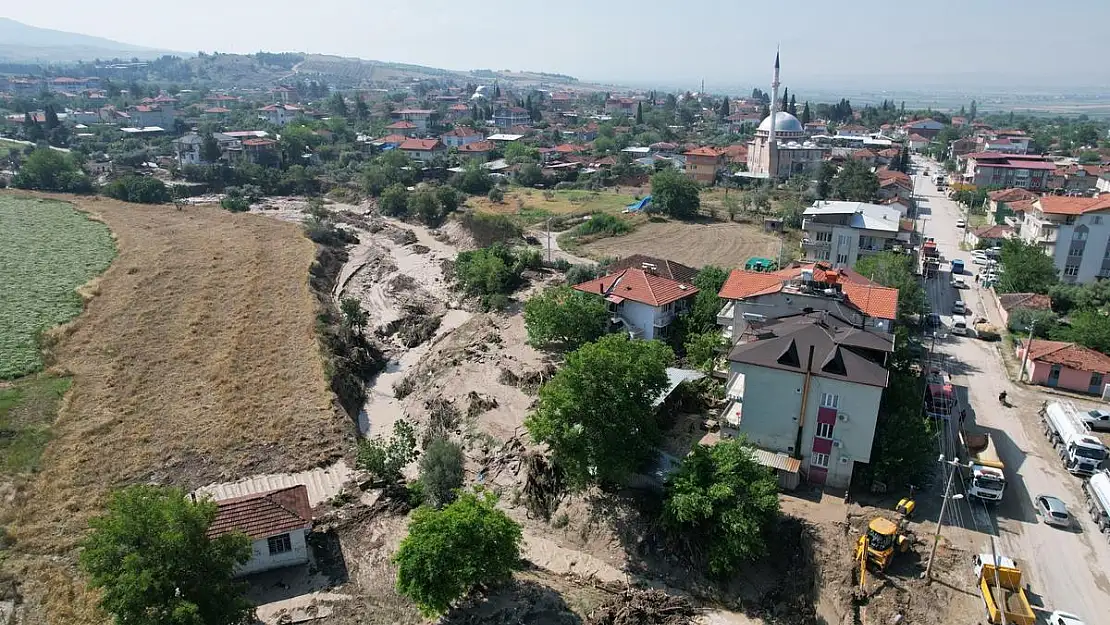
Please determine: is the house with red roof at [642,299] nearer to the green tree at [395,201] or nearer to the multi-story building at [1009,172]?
the green tree at [395,201]

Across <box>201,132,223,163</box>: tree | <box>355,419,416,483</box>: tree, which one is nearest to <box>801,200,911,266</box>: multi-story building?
<box>355,419,416,483</box>: tree

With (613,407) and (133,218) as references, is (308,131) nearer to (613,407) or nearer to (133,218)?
(133,218)

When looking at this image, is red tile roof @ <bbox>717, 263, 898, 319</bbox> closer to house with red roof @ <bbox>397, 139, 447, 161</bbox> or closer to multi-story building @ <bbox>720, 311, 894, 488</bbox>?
multi-story building @ <bbox>720, 311, 894, 488</bbox>

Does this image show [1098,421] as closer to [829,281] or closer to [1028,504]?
Result: [1028,504]

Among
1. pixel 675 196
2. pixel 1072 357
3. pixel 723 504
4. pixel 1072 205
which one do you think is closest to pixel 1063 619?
pixel 723 504

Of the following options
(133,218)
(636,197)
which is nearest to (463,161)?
(636,197)

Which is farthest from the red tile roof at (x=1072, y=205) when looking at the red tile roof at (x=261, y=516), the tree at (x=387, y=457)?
the red tile roof at (x=261, y=516)
